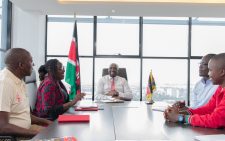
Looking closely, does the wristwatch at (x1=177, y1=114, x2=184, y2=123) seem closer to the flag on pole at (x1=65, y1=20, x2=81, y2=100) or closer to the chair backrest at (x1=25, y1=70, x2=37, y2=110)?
the chair backrest at (x1=25, y1=70, x2=37, y2=110)

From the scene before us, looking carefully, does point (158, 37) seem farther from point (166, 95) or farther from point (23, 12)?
point (23, 12)

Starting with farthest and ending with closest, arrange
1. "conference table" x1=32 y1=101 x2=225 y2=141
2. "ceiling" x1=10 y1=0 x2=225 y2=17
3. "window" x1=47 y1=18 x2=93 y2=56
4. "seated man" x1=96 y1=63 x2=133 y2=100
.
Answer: "window" x1=47 y1=18 x2=93 y2=56 → "ceiling" x1=10 y1=0 x2=225 y2=17 → "seated man" x1=96 y1=63 x2=133 y2=100 → "conference table" x1=32 y1=101 x2=225 y2=141

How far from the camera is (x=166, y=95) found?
6406 mm

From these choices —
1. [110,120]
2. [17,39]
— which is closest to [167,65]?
[17,39]

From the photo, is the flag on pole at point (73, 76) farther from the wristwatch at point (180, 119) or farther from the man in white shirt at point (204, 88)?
the wristwatch at point (180, 119)

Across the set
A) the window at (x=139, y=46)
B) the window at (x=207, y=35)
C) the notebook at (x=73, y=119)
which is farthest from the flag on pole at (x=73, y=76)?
the window at (x=207, y=35)

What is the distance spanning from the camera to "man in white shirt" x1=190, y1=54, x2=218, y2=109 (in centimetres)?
320

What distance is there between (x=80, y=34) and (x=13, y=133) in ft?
15.1

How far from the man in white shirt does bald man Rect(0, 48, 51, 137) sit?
1934mm

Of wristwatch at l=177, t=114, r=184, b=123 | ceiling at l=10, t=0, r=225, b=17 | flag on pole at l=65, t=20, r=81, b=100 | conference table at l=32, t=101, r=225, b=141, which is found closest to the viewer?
conference table at l=32, t=101, r=225, b=141

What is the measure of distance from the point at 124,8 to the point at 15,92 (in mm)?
3561

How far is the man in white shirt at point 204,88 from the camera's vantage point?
320 centimetres

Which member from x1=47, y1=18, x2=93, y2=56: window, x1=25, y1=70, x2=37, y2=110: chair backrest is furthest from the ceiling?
x1=25, y1=70, x2=37, y2=110: chair backrest

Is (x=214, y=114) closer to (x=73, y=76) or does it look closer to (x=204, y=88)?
(x=204, y=88)
